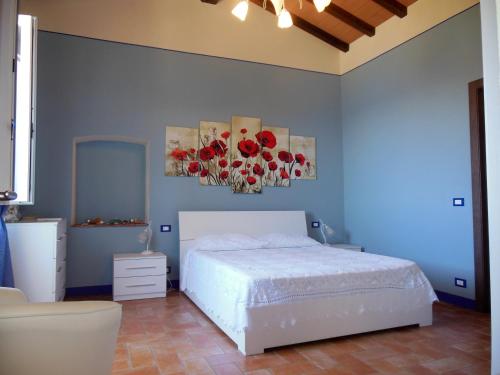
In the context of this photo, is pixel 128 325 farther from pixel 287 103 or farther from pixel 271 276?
pixel 287 103

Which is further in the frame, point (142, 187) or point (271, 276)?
point (142, 187)

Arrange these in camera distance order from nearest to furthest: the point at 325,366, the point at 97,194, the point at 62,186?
the point at 325,366
the point at 62,186
the point at 97,194

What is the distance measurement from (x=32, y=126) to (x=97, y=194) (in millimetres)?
1554

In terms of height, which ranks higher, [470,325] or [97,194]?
[97,194]

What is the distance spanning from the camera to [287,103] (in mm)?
5309

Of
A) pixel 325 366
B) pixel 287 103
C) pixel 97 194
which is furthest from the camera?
pixel 287 103

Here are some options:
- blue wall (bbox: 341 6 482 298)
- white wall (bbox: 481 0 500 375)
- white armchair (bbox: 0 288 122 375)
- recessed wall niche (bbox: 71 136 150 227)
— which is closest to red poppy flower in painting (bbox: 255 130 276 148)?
blue wall (bbox: 341 6 482 298)

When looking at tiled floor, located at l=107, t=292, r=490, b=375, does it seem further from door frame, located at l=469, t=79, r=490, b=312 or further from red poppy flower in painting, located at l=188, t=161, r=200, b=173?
red poppy flower in painting, located at l=188, t=161, r=200, b=173

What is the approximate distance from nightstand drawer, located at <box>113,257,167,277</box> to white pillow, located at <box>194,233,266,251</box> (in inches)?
18.0

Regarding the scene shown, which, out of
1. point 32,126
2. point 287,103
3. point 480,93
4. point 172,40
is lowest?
point 32,126

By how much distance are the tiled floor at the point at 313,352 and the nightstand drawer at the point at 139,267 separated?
0.78 metres

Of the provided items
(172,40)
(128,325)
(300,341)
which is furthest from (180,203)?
(300,341)

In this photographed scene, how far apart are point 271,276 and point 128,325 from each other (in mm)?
1430

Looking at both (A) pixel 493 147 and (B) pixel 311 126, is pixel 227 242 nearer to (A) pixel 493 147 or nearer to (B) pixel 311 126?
A: (B) pixel 311 126
